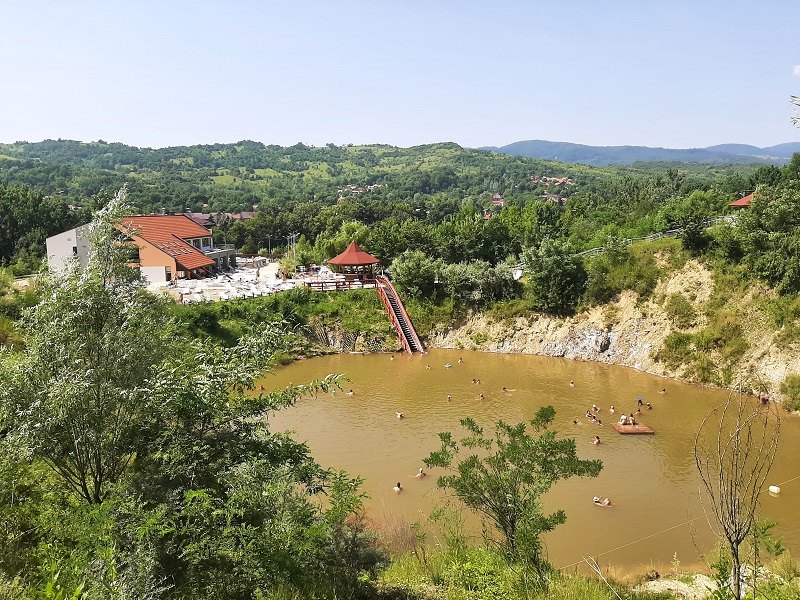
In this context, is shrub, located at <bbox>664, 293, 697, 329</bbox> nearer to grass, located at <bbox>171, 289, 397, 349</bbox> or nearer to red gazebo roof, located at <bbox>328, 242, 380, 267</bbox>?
grass, located at <bbox>171, 289, 397, 349</bbox>

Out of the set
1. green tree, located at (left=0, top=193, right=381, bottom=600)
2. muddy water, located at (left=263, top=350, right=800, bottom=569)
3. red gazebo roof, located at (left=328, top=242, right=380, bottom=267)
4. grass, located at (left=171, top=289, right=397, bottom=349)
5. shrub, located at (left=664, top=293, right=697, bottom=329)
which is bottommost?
muddy water, located at (left=263, top=350, right=800, bottom=569)

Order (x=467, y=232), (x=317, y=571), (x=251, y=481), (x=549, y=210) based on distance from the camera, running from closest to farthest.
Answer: (x=251, y=481)
(x=317, y=571)
(x=467, y=232)
(x=549, y=210)

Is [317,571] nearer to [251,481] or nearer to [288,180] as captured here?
[251,481]

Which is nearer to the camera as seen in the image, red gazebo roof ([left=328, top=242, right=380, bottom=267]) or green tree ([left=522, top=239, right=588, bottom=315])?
green tree ([left=522, top=239, right=588, bottom=315])

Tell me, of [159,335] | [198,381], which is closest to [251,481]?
[198,381]

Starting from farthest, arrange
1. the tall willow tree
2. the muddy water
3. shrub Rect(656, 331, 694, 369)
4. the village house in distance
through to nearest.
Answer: the village house in distance < shrub Rect(656, 331, 694, 369) < the muddy water < the tall willow tree

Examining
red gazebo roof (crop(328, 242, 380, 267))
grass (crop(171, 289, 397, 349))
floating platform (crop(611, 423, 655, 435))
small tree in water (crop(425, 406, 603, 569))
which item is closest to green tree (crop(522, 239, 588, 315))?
grass (crop(171, 289, 397, 349))
